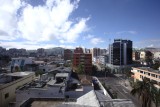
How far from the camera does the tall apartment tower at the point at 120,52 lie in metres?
119

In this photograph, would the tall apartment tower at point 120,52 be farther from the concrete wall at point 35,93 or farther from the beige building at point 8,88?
the concrete wall at point 35,93

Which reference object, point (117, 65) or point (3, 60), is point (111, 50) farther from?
point (3, 60)

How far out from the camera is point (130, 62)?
407 ft

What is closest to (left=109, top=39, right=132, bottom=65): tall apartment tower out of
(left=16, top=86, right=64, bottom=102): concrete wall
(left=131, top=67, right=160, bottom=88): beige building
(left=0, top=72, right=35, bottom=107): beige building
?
(left=131, top=67, right=160, bottom=88): beige building

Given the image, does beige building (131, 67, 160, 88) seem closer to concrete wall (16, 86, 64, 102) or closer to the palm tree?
the palm tree

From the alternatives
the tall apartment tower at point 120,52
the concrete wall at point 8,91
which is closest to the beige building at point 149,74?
the tall apartment tower at point 120,52

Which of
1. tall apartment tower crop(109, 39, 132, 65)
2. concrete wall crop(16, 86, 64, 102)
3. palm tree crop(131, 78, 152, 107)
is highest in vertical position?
tall apartment tower crop(109, 39, 132, 65)

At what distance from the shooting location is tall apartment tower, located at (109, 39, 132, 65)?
4672 inches

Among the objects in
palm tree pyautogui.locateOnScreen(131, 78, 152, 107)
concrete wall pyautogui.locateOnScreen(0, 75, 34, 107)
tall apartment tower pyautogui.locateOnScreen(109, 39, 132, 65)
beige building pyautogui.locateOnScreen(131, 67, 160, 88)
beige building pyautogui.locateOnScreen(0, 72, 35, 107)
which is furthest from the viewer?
tall apartment tower pyautogui.locateOnScreen(109, 39, 132, 65)

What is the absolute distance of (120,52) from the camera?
119m

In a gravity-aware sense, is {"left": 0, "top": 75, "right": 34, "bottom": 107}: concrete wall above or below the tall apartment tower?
below

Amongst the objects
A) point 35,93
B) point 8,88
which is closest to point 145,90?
point 35,93

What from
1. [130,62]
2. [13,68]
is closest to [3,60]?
[13,68]

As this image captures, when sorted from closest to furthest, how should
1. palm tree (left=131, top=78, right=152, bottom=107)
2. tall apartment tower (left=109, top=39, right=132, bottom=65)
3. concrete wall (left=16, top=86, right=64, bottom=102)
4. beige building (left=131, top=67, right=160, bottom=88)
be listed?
palm tree (left=131, top=78, right=152, bottom=107)
concrete wall (left=16, top=86, right=64, bottom=102)
beige building (left=131, top=67, right=160, bottom=88)
tall apartment tower (left=109, top=39, right=132, bottom=65)
